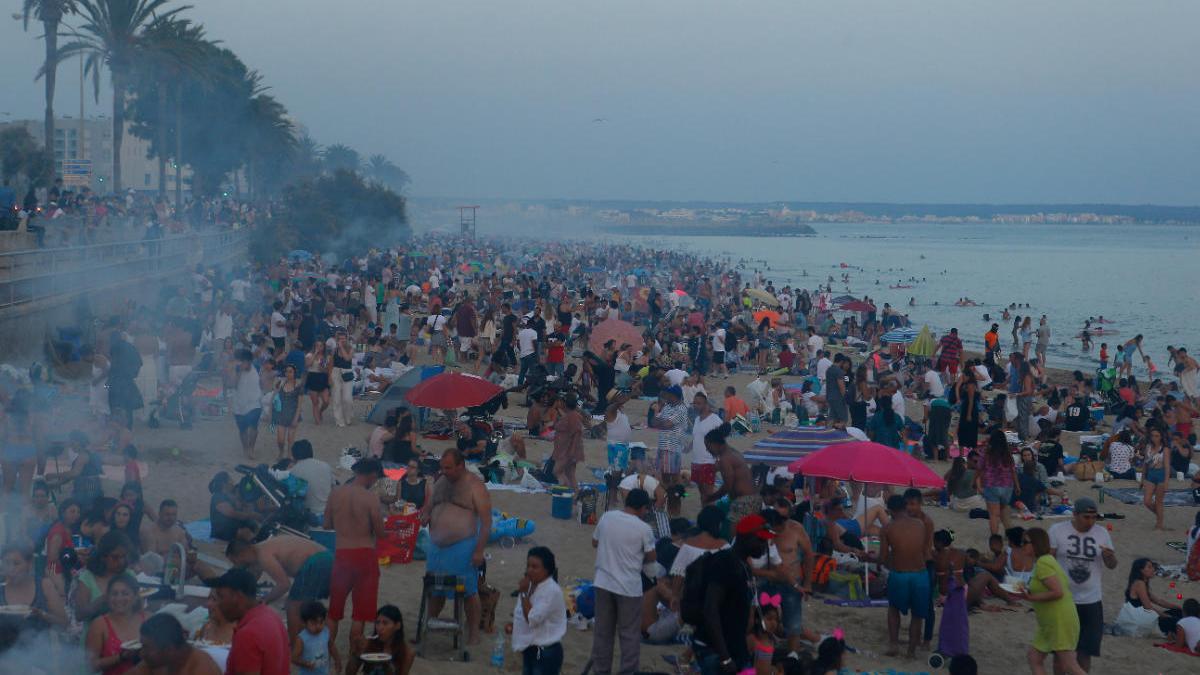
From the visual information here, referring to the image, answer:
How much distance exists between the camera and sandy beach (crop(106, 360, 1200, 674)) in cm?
866

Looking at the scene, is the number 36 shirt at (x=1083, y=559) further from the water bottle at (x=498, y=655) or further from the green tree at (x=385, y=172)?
the green tree at (x=385, y=172)

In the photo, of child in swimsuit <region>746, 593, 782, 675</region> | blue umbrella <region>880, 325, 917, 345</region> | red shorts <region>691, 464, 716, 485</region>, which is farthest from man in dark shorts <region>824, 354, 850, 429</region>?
blue umbrella <region>880, 325, 917, 345</region>

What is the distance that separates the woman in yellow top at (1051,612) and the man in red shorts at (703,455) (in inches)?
186

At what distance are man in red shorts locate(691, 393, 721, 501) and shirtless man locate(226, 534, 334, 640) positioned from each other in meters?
5.24

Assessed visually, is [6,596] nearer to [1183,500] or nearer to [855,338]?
[1183,500]

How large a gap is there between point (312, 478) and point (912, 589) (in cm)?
520

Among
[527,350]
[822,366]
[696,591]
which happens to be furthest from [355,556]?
[822,366]

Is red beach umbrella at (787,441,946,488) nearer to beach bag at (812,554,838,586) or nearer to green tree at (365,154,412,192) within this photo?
beach bag at (812,554,838,586)

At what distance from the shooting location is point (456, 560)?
7.84 m

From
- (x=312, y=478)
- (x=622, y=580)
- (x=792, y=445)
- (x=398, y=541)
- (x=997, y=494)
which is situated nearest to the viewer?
(x=622, y=580)

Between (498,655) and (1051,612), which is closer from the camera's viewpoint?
(1051,612)

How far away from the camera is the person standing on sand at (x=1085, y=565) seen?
783 cm

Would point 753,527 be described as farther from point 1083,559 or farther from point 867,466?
point 867,466

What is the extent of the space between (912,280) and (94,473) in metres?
83.9
